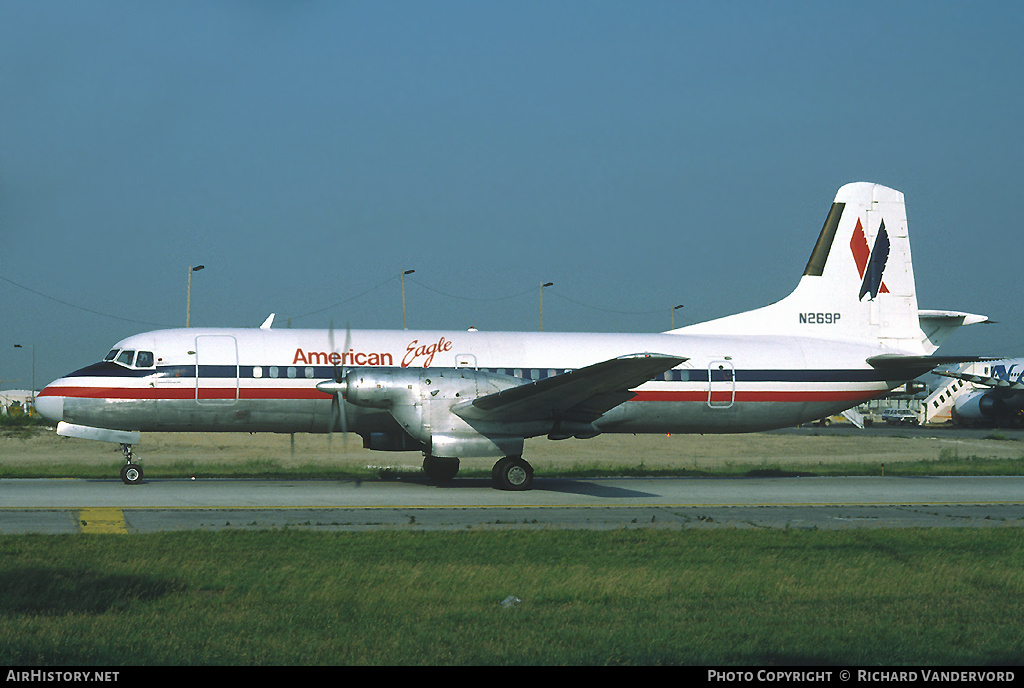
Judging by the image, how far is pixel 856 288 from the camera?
29.4 meters

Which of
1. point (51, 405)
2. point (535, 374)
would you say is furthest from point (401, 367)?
point (51, 405)

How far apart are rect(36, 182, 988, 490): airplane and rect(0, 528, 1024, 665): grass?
22.8ft

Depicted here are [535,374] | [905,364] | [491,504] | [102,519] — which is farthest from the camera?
[905,364]

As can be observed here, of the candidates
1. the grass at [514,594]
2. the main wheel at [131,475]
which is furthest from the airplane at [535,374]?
the grass at [514,594]

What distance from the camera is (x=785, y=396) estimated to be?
2734 cm

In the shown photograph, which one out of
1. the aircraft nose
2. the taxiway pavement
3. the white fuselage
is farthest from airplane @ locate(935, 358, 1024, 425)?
the aircraft nose

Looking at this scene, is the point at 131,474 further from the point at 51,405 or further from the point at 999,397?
A: the point at 999,397

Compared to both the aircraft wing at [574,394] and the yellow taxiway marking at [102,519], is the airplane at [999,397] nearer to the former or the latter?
the aircraft wing at [574,394]

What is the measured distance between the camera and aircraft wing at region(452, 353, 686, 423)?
69.2 feet

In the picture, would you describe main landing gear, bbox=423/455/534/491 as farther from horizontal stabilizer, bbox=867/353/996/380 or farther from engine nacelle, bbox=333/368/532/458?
horizontal stabilizer, bbox=867/353/996/380

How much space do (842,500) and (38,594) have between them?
1747cm

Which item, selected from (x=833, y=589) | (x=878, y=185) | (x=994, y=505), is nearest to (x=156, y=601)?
(x=833, y=589)

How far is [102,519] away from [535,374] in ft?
39.0

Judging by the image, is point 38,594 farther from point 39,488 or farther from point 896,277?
point 896,277
